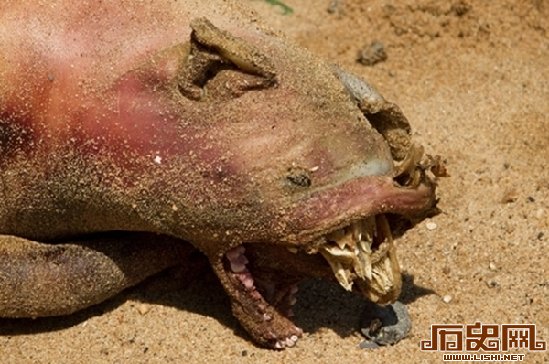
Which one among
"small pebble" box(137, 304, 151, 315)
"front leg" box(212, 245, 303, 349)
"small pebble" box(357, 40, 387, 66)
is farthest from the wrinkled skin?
"small pebble" box(357, 40, 387, 66)

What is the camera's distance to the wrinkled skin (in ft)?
9.30

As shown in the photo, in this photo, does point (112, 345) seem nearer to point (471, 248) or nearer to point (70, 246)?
point (70, 246)

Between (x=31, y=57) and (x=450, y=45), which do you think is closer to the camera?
(x=31, y=57)

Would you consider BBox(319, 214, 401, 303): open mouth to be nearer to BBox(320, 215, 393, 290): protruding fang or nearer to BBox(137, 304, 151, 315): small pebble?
BBox(320, 215, 393, 290): protruding fang

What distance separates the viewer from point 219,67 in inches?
114

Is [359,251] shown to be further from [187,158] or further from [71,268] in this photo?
[71,268]

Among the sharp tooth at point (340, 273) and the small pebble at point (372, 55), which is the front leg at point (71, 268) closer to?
the sharp tooth at point (340, 273)

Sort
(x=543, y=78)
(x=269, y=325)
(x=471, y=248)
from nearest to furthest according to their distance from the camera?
(x=269, y=325) < (x=471, y=248) < (x=543, y=78)

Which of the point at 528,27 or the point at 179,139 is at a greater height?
the point at 179,139

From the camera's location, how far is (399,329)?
3141 millimetres

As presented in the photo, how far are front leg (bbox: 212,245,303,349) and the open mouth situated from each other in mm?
277

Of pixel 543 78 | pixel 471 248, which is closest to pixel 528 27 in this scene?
pixel 543 78

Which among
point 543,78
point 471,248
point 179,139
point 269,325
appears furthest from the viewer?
point 543,78

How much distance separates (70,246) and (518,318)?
150 cm
